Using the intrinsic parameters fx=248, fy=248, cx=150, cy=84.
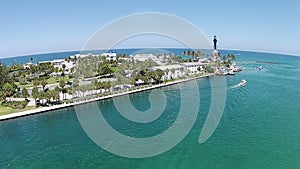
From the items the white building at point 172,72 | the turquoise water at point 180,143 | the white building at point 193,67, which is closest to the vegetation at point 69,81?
the white building at point 172,72

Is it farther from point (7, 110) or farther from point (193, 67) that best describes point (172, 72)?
point (7, 110)

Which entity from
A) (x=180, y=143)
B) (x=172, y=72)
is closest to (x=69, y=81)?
(x=172, y=72)

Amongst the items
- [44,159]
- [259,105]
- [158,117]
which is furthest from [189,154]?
[259,105]

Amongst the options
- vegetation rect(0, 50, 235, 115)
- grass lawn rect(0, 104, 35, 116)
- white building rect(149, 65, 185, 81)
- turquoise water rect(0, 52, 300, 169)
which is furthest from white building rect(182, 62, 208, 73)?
grass lawn rect(0, 104, 35, 116)

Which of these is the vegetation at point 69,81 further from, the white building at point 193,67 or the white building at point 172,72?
the white building at point 193,67

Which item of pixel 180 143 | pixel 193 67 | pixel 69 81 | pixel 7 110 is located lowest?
pixel 180 143

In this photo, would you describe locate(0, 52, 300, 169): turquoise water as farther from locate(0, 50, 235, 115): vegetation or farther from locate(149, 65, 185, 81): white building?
locate(149, 65, 185, 81): white building

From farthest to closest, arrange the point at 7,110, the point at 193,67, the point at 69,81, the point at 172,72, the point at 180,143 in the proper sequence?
the point at 193,67
the point at 172,72
the point at 69,81
the point at 7,110
the point at 180,143

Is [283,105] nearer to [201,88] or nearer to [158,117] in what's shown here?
[201,88]
